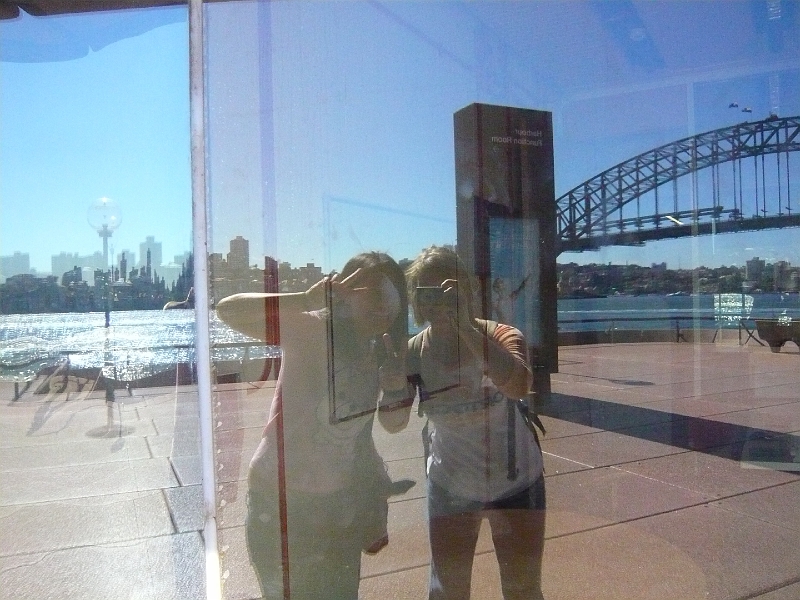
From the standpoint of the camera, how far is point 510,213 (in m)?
2.75

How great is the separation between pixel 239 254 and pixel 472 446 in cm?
115

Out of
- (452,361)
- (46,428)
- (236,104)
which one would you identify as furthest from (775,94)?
(46,428)

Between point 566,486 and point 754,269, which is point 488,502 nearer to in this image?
point 566,486

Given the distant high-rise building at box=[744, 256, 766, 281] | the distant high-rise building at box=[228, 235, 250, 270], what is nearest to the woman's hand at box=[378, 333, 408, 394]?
the distant high-rise building at box=[228, 235, 250, 270]

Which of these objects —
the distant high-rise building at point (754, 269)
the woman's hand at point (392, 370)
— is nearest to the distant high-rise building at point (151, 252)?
the woman's hand at point (392, 370)

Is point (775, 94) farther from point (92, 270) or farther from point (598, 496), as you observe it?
point (92, 270)

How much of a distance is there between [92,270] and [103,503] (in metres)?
1.85

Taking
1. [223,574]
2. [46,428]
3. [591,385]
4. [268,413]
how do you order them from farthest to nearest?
1. [591,385]
2. [46,428]
3. [268,413]
4. [223,574]

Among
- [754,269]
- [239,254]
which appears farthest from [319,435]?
[754,269]

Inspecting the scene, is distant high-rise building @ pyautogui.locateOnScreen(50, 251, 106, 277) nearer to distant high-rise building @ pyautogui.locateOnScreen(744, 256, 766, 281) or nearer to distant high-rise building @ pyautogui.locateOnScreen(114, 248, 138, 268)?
distant high-rise building @ pyautogui.locateOnScreen(114, 248, 138, 268)

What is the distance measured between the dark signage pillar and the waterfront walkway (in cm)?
50

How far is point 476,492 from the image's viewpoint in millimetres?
2408

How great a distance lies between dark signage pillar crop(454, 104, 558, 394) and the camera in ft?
8.35

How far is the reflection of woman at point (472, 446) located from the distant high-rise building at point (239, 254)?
0.73 metres
